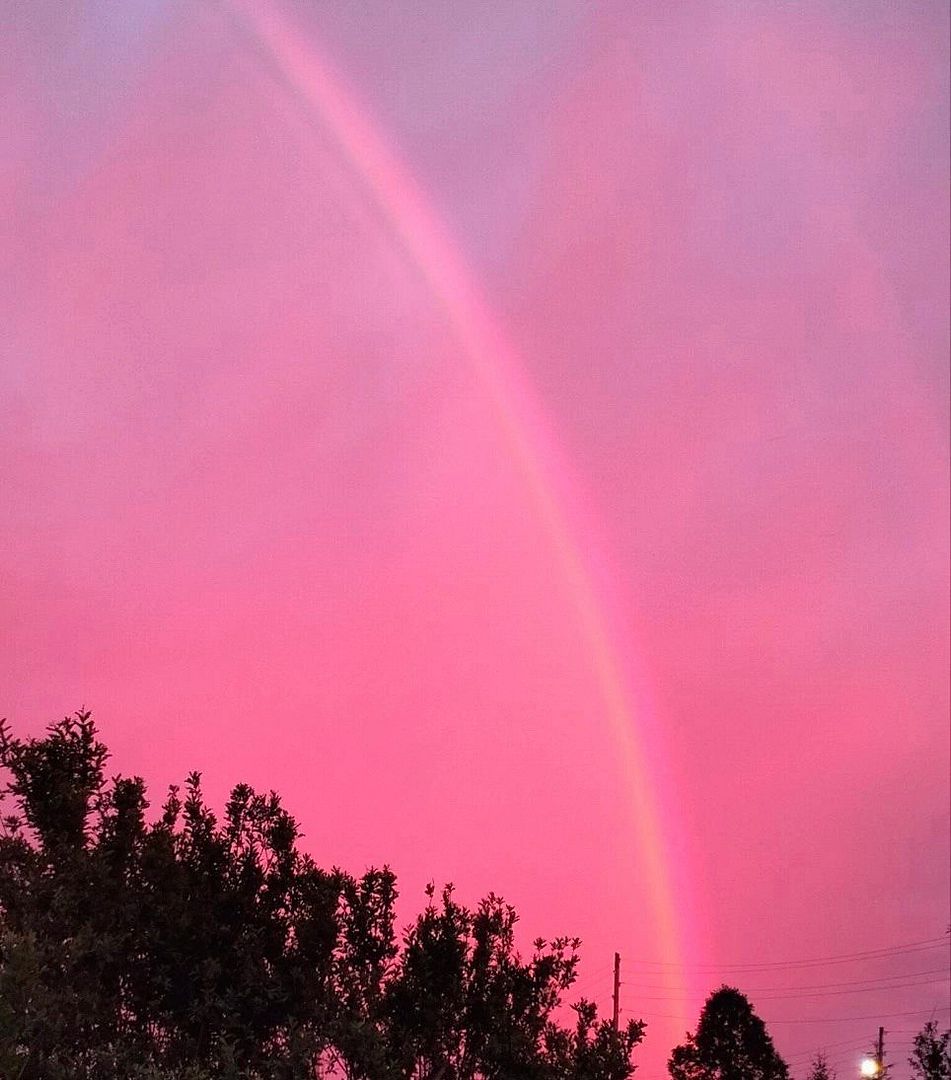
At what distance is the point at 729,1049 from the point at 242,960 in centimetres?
4953

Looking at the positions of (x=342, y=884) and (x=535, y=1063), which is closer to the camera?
(x=535, y=1063)

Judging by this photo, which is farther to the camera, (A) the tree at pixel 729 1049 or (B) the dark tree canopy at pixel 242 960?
(A) the tree at pixel 729 1049

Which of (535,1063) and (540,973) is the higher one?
(540,973)

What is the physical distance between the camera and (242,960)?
1798 cm

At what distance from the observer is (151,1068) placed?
1493 cm

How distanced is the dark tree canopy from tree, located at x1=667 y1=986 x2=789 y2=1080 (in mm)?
47246

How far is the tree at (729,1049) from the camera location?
201 feet

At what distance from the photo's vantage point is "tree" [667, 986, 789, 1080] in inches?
2413

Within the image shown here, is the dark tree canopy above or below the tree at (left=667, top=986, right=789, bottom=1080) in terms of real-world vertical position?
below

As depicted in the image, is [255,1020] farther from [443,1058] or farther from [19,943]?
[19,943]

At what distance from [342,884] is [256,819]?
1654mm

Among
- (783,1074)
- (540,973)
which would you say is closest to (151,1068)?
(540,973)

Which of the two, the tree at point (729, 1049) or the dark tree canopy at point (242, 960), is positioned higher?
the tree at point (729, 1049)

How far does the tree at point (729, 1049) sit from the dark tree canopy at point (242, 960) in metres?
47.2
